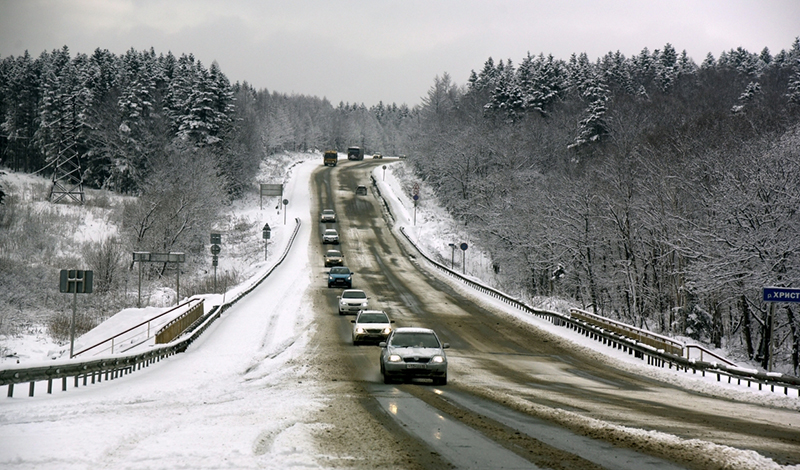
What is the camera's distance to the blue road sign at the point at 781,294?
19269 millimetres

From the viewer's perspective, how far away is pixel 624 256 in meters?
46.7

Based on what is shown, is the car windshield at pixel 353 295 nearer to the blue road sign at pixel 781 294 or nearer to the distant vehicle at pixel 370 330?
the distant vehicle at pixel 370 330

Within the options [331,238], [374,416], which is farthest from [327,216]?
[374,416]

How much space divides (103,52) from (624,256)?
3578 inches

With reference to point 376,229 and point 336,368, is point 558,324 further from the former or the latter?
point 376,229

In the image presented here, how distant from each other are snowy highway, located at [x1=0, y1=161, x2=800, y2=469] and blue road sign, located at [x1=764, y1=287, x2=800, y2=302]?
4.24 metres

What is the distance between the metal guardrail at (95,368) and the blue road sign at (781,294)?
18.7 meters

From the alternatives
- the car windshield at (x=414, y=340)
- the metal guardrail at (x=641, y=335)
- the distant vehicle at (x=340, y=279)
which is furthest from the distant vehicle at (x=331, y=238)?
the car windshield at (x=414, y=340)

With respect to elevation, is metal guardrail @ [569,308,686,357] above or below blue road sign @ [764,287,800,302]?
below

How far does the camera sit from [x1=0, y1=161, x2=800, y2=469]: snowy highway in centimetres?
854

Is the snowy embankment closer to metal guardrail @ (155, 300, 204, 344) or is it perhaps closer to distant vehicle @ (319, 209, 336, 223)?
metal guardrail @ (155, 300, 204, 344)

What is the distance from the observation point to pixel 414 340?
59.3 ft

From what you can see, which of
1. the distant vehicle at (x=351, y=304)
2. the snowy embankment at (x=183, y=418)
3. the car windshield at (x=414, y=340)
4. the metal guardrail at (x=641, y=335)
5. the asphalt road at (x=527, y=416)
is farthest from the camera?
the distant vehicle at (x=351, y=304)

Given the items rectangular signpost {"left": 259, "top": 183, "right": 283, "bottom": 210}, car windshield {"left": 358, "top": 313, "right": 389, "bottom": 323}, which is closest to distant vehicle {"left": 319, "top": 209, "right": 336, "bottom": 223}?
rectangular signpost {"left": 259, "top": 183, "right": 283, "bottom": 210}
